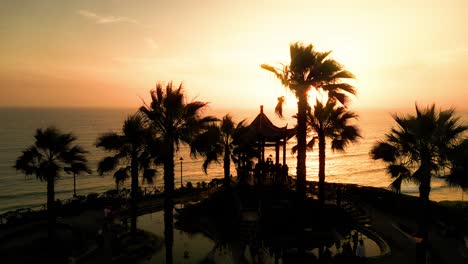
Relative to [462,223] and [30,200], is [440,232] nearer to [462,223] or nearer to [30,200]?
[462,223]

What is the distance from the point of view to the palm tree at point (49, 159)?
18125mm

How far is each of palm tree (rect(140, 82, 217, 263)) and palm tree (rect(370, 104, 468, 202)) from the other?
8.29m

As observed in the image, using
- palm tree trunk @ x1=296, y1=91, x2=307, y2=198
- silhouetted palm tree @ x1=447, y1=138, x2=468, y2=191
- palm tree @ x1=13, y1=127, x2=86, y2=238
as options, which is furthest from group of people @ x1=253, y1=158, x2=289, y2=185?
silhouetted palm tree @ x1=447, y1=138, x2=468, y2=191

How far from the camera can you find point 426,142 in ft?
41.4

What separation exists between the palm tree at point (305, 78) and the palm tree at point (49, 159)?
12.4 m

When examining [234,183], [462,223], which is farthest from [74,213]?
[462,223]

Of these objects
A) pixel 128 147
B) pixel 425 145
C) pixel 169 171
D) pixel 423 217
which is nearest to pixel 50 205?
pixel 128 147

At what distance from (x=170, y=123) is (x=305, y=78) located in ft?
28.0

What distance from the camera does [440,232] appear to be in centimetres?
2020

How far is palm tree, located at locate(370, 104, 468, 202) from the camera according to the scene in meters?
12.3

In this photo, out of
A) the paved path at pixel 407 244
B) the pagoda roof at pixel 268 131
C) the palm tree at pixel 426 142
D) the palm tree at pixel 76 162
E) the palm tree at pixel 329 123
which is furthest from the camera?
the pagoda roof at pixel 268 131

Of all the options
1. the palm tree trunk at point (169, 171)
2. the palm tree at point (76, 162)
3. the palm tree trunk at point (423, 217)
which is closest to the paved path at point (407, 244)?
the palm tree trunk at point (423, 217)

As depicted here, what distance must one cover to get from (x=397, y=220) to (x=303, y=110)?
11.8 m

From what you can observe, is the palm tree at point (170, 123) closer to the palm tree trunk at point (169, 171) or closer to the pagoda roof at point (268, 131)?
the palm tree trunk at point (169, 171)
